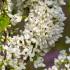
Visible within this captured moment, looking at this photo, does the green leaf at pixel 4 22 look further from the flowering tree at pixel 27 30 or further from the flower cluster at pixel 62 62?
the flower cluster at pixel 62 62

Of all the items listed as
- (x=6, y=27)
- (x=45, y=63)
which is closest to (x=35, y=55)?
(x=45, y=63)

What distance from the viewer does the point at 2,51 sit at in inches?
44.4

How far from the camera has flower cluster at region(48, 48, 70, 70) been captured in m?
1.18

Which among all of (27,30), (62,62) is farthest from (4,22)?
(62,62)

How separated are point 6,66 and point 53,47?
199 mm

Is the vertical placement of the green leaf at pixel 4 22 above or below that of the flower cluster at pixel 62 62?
above

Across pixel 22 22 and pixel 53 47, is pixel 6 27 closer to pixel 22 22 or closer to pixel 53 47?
pixel 22 22

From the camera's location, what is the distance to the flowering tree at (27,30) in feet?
3.72

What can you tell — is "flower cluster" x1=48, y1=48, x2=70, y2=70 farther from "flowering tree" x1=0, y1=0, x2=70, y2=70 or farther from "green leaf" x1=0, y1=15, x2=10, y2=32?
"green leaf" x1=0, y1=15, x2=10, y2=32

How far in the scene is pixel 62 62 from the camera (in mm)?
1188

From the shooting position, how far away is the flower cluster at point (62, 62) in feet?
3.86

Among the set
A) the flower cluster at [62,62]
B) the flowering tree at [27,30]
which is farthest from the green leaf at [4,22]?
the flower cluster at [62,62]

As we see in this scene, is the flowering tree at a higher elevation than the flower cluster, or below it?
higher

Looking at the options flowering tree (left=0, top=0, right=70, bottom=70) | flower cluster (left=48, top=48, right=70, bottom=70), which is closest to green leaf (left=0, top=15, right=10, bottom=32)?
flowering tree (left=0, top=0, right=70, bottom=70)
